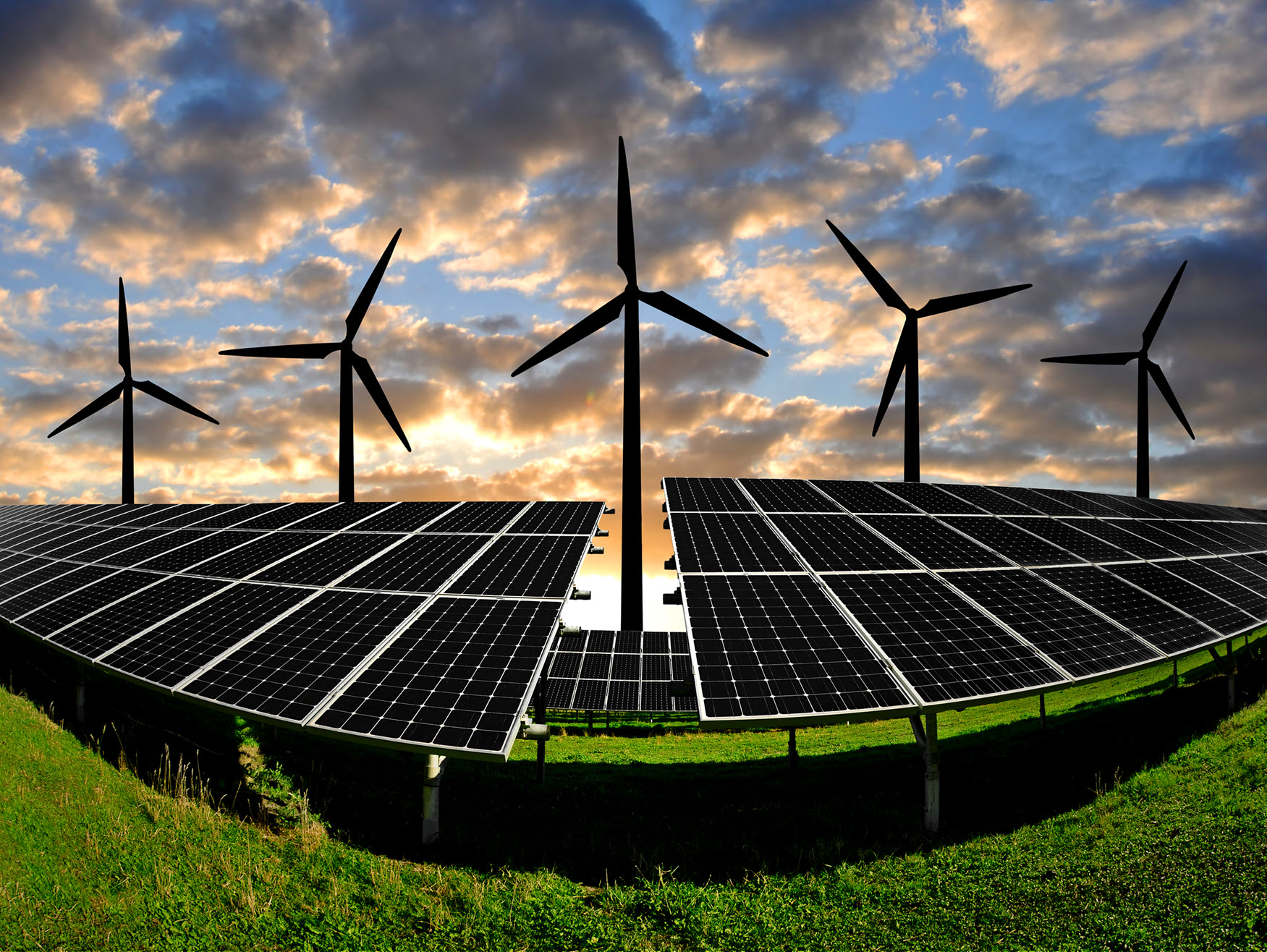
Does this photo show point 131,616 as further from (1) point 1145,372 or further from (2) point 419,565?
(1) point 1145,372

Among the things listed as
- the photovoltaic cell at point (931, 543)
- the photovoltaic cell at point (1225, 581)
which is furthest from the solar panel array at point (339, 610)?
the photovoltaic cell at point (1225, 581)

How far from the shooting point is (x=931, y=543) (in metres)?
22.7

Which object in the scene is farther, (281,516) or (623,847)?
(281,516)

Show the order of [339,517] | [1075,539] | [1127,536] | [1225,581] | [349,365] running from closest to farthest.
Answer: [1225,581] → [1075,539] → [1127,536] → [339,517] → [349,365]

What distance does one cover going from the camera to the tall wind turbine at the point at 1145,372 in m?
50.1

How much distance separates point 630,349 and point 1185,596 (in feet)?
78.3

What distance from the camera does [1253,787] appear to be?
55.0ft

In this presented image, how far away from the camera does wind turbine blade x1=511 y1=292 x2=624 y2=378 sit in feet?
109

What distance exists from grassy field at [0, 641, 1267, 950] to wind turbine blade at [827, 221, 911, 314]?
30092mm

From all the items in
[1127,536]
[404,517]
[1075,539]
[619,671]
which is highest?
[404,517]

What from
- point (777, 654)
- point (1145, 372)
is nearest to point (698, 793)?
point (777, 654)

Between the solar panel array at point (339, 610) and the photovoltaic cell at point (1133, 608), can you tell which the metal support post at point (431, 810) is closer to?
the solar panel array at point (339, 610)

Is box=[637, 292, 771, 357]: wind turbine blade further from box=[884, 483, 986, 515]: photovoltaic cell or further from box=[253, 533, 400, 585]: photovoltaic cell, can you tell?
box=[253, 533, 400, 585]: photovoltaic cell

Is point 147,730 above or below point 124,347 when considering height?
below
